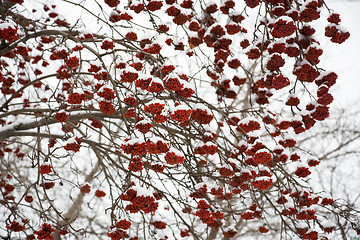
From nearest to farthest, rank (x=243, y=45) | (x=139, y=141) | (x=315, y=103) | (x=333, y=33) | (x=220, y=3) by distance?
(x=139, y=141)
(x=333, y=33)
(x=315, y=103)
(x=220, y=3)
(x=243, y=45)

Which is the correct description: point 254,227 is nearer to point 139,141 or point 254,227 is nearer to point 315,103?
point 315,103

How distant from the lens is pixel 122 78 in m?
2.12

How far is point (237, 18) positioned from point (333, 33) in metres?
0.86

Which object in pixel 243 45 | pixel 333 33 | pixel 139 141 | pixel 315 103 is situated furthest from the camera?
pixel 243 45

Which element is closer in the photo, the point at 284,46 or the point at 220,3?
the point at 284,46

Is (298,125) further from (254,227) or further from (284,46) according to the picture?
(254,227)

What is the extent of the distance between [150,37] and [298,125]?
170cm

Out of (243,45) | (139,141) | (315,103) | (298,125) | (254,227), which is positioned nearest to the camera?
(139,141)

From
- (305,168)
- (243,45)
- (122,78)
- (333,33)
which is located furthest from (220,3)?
(305,168)

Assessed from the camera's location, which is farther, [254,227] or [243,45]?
[254,227]

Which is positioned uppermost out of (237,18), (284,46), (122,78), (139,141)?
(237,18)

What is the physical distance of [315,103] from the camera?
2193 millimetres

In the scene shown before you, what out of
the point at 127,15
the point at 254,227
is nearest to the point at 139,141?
the point at 127,15

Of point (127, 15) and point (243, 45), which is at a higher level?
point (127, 15)
